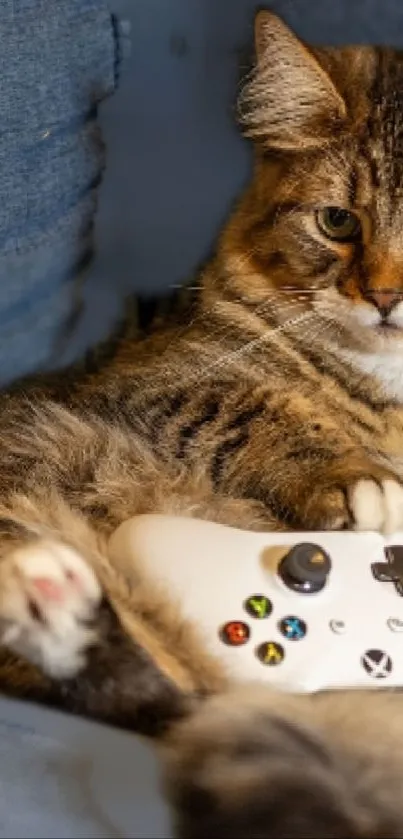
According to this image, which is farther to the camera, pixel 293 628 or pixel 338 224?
pixel 338 224

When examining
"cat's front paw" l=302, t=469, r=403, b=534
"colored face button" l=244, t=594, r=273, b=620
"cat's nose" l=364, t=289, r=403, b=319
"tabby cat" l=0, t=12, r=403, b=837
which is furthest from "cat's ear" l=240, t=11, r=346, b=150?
"colored face button" l=244, t=594, r=273, b=620

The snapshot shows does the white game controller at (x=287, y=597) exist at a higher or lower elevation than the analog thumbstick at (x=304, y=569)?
lower

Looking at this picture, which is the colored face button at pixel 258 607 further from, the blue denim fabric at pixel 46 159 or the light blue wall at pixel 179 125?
the light blue wall at pixel 179 125

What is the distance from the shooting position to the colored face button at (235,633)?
0.87 meters

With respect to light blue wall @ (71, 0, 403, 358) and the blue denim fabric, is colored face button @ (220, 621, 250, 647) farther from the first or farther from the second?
light blue wall @ (71, 0, 403, 358)

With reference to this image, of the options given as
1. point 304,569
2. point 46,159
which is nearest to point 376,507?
point 304,569

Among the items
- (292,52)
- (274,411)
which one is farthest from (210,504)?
(292,52)

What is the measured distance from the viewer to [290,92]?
1.20 m

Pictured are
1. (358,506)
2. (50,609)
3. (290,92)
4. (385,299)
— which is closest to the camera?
(50,609)

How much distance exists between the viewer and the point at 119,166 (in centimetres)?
158

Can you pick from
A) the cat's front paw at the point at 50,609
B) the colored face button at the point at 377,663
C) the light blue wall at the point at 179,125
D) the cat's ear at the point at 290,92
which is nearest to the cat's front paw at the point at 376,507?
the colored face button at the point at 377,663

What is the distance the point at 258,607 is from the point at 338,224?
1.56ft

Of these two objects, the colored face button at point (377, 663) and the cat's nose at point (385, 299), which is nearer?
the colored face button at point (377, 663)

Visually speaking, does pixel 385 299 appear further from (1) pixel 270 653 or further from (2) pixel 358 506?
Answer: (1) pixel 270 653
